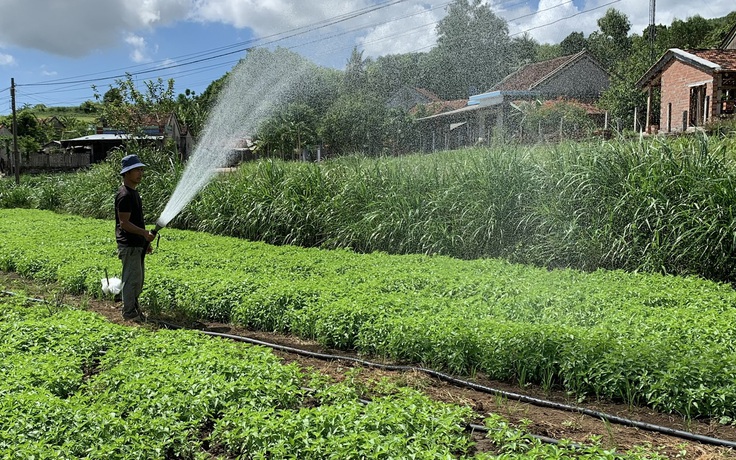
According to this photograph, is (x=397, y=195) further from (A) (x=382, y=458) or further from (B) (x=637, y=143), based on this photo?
(A) (x=382, y=458)

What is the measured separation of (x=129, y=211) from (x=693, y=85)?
26523mm

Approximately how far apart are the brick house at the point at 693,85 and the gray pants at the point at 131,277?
21.4 meters

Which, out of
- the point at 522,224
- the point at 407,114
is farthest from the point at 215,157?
the point at 407,114

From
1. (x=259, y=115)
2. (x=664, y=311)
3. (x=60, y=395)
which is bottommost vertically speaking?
(x=60, y=395)

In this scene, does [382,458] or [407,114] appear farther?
[407,114]

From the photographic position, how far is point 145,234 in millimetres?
7430

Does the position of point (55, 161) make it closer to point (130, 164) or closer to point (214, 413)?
point (130, 164)

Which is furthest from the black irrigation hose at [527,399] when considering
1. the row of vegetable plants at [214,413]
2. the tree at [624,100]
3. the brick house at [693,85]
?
the tree at [624,100]

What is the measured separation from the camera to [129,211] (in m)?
7.44

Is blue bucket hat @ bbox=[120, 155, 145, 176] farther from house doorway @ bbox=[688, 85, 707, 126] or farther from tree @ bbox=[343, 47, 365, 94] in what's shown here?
tree @ bbox=[343, 47, 365, 94]

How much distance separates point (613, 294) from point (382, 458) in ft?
13.8

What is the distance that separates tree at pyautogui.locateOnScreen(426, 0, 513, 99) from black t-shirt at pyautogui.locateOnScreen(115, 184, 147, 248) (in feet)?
114

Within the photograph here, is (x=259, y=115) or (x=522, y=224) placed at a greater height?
(x=259, y=115)

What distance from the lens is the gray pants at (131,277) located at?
7.54 m
